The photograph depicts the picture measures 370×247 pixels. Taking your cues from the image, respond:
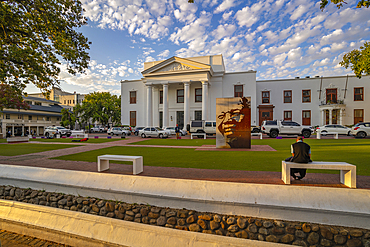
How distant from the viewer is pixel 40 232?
6.21 metres

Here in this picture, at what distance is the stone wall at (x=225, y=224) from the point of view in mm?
4133

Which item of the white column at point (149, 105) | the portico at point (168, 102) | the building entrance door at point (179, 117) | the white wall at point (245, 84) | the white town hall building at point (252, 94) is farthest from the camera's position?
the building entrance door at point (179, 117)

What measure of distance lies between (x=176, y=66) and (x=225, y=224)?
34.4m

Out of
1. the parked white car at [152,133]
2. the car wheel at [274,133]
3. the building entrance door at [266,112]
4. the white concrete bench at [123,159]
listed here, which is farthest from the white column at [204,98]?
the white concrete bench at [123,159]

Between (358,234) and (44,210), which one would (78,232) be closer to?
(44,210)

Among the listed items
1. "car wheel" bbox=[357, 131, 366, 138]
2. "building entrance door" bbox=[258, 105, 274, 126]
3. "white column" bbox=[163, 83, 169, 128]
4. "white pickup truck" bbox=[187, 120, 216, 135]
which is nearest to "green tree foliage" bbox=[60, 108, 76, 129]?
"white column" bbox=[163, 83, 169, 128]

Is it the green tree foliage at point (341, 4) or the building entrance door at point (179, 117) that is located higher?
the green tree foliage at point (341, 4)

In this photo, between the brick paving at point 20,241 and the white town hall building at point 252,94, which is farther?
the white town hall building at point 252,94

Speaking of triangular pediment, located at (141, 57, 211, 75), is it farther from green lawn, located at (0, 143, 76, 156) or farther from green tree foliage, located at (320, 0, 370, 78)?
green lawn, located at (0, 143, 76, 156)

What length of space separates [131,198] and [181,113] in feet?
114

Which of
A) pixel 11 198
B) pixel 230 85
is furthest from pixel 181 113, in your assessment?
pixel 11 198

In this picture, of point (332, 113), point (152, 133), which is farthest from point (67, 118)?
point (332, 113)

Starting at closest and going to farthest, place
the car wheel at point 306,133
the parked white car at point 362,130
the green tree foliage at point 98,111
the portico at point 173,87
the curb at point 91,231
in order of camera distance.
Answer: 1. the curb at point 91,231
2. the parked white car at point 362,130
3. the car wheel at point 306,133
4. the portico at point 173,87
5. the green tree foliage at point 98,111

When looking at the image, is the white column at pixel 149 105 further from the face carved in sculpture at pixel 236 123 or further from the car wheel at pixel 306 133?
the face carved in sculpture at pixel 236 123
